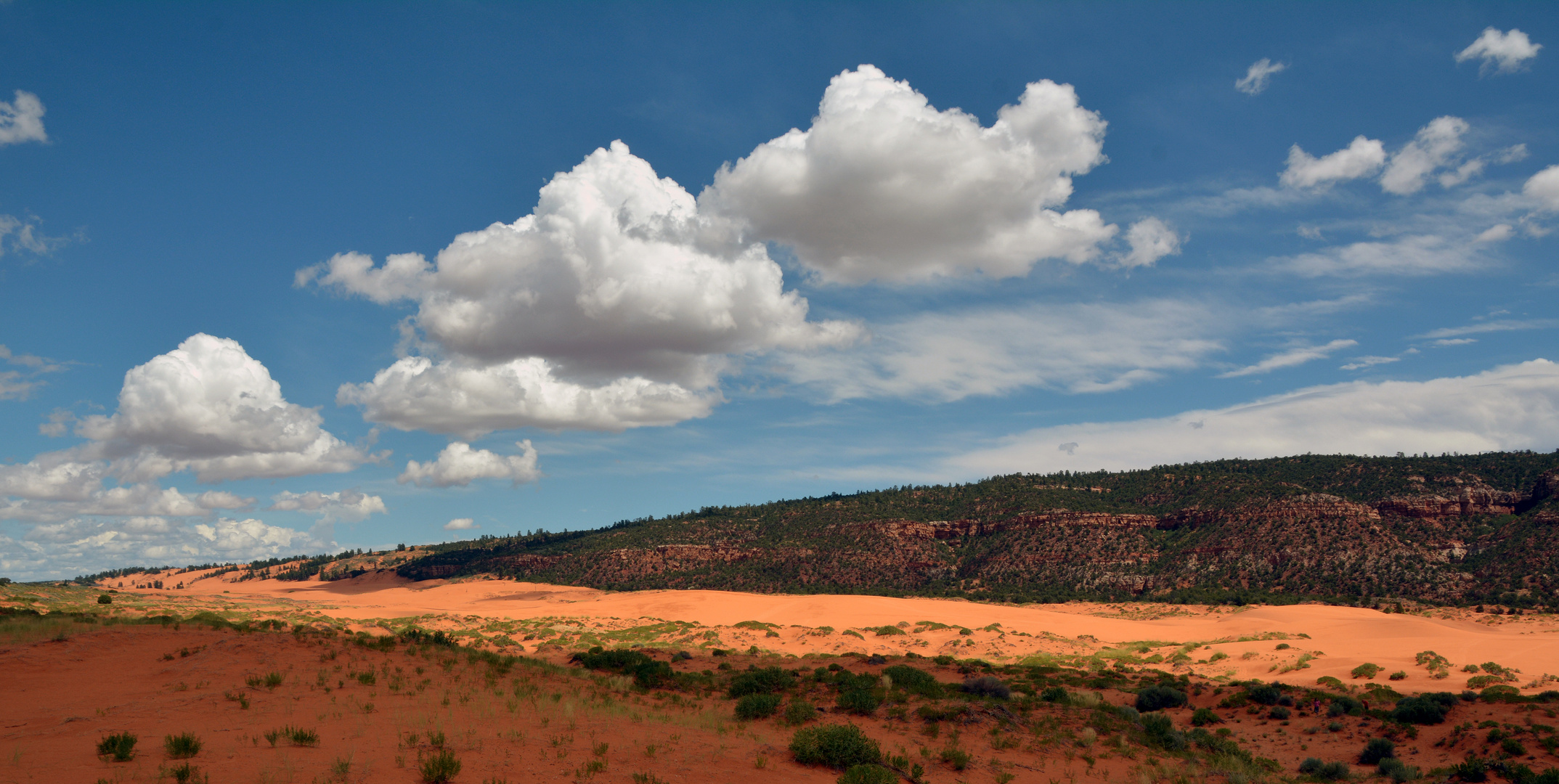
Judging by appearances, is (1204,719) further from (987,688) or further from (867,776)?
(867,776)

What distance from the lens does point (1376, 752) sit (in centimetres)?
2022

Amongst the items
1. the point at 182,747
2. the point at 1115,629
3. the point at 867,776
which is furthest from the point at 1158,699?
the point at 1115,629

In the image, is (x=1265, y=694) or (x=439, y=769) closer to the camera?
(x=439, y=769)

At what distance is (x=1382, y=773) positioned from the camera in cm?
1894

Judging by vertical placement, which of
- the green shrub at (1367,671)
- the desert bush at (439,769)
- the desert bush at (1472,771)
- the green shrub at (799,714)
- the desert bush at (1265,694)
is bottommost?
the green shrub at (1367,671)

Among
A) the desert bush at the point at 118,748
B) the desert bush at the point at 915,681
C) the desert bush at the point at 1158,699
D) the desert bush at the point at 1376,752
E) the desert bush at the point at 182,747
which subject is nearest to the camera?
the desert bush at the point at 118,748

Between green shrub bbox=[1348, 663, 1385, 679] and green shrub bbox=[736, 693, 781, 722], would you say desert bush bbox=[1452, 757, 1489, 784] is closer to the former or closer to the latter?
green shrub bbox=[736, 693, 781, 722]

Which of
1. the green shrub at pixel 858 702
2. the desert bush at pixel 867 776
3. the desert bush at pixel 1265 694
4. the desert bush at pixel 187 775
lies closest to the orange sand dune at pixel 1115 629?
the desert bush at pixel 1265 694

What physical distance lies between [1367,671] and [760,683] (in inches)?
1154

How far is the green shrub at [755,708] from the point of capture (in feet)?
67.3

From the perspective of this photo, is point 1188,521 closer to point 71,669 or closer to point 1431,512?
point 1431,512

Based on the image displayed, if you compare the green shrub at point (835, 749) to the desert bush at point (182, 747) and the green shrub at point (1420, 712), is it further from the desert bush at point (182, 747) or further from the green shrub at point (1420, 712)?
the green shrub at point (1420, 712)

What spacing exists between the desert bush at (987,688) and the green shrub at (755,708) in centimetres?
802

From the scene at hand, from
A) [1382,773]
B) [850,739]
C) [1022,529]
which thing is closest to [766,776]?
[850,739]
